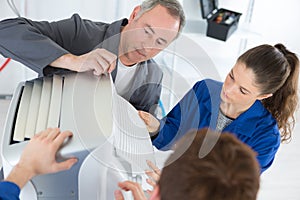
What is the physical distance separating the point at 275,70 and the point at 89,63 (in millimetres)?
542

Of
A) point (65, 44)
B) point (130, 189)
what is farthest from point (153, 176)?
point (65, 44)

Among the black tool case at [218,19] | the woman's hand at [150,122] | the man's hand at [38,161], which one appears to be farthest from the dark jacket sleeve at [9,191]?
the black tool case at [218,19]

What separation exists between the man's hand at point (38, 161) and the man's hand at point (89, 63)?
0.23m

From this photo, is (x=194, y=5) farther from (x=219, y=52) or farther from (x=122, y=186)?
(x=122, y=186)

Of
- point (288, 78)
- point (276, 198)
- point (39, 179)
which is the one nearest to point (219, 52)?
point (276, 198)

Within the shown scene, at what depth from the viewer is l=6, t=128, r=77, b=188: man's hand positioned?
1.99ft

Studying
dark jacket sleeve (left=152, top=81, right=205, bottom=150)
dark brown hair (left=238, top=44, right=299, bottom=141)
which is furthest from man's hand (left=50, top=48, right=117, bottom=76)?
dark brown hair (left=238, top=44, right=299, bottom=141)

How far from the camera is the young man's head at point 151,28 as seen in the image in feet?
3.57

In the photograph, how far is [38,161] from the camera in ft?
2.02

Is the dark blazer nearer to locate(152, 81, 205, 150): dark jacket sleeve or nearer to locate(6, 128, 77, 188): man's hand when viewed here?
locate(152, 81, 205, 150): dark jacket sleeve

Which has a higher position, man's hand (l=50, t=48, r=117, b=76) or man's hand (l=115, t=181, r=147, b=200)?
man's hand (l=50, t=48, r=117, b=76)

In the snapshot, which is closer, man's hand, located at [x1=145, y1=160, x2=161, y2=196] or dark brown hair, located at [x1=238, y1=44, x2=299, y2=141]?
man's hand, located at [x1=145, y1=160, x2=161, y2=196]

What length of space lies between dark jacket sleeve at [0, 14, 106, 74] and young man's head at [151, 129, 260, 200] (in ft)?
1.58

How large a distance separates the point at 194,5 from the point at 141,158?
1.67 metres
